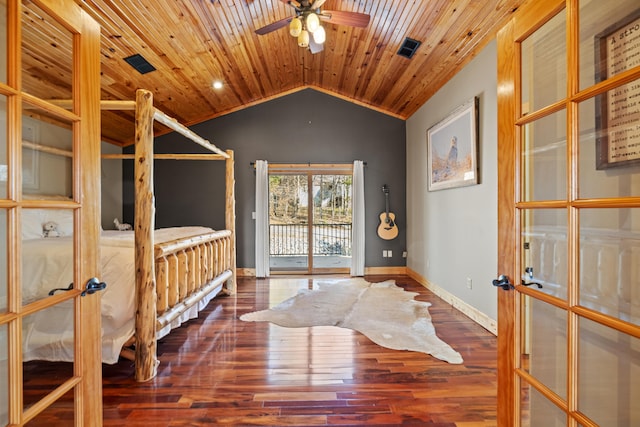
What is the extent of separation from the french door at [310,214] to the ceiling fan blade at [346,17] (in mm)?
3145

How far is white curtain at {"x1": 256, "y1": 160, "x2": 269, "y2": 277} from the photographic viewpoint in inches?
224

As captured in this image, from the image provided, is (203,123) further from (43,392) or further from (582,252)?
(582,252)

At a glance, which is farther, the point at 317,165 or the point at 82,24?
the point at 317,165

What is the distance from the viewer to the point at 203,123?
19.2 ft

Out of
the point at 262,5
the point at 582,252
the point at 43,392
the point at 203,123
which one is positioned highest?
the point at 262,5

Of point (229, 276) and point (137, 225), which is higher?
point (137, 225)

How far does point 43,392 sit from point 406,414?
5.60 ft

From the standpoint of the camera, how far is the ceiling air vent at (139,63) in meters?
3.51

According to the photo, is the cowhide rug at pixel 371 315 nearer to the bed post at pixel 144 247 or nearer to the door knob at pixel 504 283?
the bed post at pixel 144 247

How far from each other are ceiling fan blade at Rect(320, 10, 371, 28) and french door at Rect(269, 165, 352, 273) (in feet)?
10.3

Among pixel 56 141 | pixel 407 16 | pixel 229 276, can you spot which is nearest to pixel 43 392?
pixel 56 141

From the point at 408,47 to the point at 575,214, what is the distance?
3.13 metres

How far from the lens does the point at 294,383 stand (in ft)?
7.23

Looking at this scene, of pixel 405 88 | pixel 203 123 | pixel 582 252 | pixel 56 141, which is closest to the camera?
pixel 582 252
